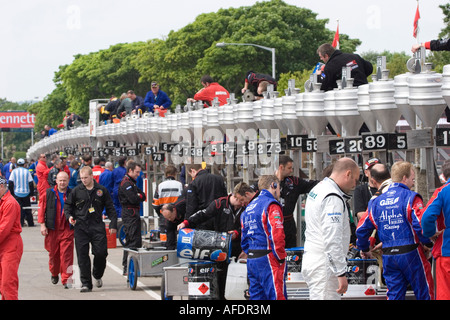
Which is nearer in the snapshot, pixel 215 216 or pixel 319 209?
pixel 319 209

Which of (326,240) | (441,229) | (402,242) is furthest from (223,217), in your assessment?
(326,240)

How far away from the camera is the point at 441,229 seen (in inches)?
335

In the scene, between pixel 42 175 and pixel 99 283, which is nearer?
pixel 99 283

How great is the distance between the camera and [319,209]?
26.6 feet

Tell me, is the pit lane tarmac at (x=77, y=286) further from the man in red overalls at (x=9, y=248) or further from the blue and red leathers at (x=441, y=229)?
the blue and red leathers at (x=441, y=229)

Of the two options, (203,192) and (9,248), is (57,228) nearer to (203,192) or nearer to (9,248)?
(203,192)

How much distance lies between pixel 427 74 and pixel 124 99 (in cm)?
1812

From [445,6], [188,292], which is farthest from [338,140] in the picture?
[445,6]

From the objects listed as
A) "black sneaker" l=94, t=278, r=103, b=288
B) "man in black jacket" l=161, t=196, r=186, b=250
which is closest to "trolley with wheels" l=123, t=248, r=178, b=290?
"man in black jacket" l=161, t=196, r=186, b=250

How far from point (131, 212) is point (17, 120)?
141 metres

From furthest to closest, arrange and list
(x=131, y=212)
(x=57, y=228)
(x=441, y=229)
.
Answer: (x=131, y=212), (x=57, y=228), (x=441, y=229)

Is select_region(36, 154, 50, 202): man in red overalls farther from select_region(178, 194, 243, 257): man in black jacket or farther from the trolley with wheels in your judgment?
select_region(178, 194, 243, 257): man in black jacket
